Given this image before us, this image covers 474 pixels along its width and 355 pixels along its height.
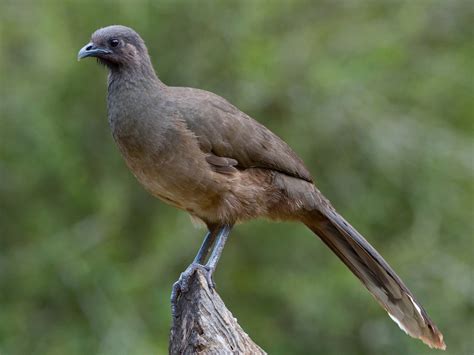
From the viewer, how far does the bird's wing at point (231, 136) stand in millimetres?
5629

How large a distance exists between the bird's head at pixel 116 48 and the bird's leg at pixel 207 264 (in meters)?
1.15

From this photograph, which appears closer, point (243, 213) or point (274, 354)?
point (243, 213)

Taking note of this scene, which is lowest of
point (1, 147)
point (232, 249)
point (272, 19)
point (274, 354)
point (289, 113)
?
point (274, 354)

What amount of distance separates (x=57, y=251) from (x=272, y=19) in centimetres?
307

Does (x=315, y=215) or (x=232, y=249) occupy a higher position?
(x=315, y=215)

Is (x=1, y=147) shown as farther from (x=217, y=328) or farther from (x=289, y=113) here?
(x=217, y=328)

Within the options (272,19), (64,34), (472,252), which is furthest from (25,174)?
(472,252)

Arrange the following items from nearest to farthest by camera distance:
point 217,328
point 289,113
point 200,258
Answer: point 217,328
point 200,258
point 289,113

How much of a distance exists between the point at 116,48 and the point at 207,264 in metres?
1.47

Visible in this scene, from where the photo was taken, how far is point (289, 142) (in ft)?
30.0

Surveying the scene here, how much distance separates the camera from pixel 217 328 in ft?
15.3

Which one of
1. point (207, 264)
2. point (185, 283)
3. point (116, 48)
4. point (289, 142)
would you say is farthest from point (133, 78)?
point (289, 142)

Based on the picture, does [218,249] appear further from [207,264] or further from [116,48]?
[116,48]

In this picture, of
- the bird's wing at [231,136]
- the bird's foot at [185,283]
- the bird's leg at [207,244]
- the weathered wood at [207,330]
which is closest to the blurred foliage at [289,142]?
the bird's leg at [207,244]
